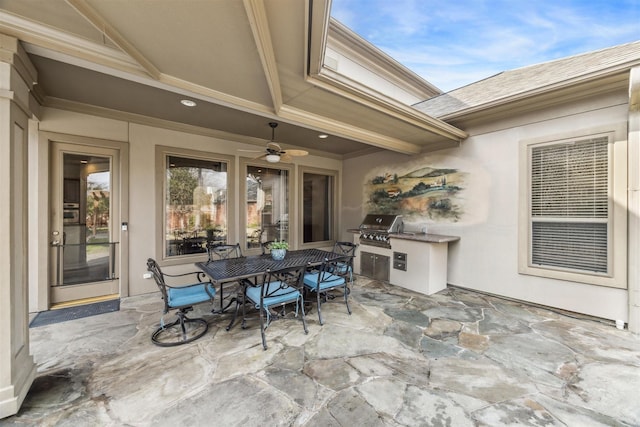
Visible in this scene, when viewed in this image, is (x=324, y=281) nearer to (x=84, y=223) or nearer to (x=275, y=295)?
(x=275, y=295)

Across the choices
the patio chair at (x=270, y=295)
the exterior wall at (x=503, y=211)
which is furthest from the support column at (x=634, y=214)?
the patio chair at (x=270, y=295)

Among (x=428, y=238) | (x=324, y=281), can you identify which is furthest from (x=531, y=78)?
(x=324, y=281)

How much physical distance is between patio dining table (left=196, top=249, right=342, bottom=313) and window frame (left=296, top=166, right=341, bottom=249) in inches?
79.7

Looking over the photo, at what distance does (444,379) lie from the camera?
2145mm

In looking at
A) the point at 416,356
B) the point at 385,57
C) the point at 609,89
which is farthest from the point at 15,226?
the point at 385,57

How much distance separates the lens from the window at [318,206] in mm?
6336

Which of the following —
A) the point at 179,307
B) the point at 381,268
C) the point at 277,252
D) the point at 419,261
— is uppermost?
the point at 277,252

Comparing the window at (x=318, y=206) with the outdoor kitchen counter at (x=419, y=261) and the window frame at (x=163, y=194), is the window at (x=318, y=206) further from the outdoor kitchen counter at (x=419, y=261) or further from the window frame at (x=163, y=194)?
the window frame at (x=163, y=194)

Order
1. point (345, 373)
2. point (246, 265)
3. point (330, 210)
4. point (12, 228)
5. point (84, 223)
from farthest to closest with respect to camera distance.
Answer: point (330, 210) < point (84, 223) < point (246, 265) < point (345, 373) < point (12, 228)

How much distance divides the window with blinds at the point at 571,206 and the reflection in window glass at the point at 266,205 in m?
Result: 4.60

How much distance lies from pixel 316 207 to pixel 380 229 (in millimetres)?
2009

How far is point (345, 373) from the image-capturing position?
2.21m

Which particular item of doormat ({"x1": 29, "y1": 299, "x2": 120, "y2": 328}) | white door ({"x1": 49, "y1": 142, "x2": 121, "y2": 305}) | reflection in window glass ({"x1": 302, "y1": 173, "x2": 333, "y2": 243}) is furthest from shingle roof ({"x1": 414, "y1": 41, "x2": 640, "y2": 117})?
doormat ({"x1": 29, "y1": 299, "x2": 120, "y2": 328})

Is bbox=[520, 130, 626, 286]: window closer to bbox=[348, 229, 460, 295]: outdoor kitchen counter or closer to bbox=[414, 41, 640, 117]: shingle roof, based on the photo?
bbox=[414, 41, 640, 117]: shingle roof
